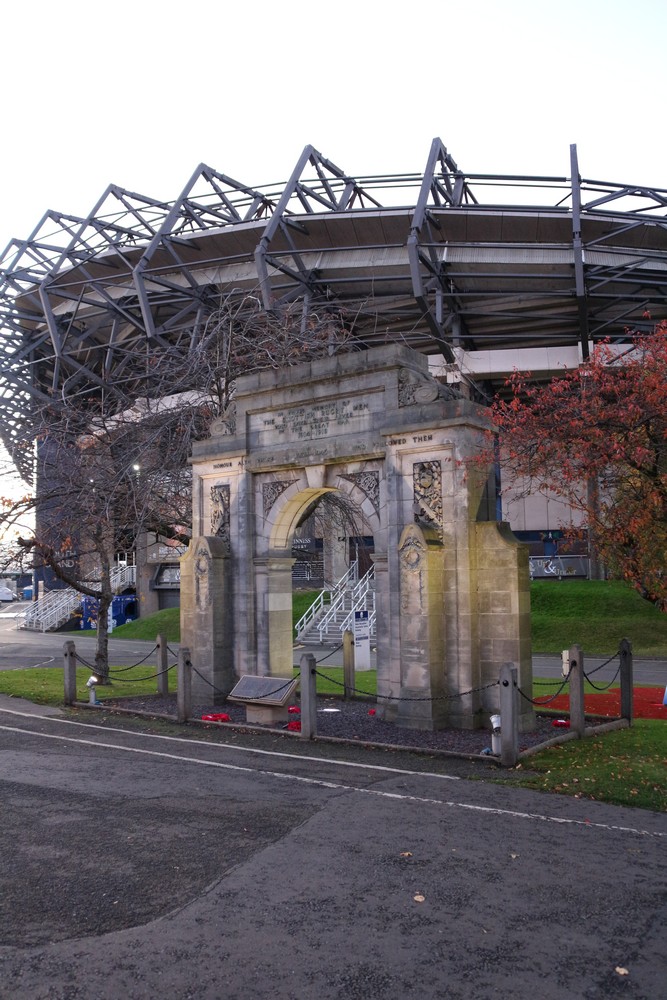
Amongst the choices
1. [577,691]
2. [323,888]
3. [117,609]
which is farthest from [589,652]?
[117,609]

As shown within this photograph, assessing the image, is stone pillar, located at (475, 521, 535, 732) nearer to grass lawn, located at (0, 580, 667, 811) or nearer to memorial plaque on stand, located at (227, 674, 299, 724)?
grass lawn, located at (0, 580, 667, 811)

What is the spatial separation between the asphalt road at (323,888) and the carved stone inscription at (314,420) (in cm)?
649

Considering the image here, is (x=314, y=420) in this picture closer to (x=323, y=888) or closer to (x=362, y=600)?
(x=323, y=888)

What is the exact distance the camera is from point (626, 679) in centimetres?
1326

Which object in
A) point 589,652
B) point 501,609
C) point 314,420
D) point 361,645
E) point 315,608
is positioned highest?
point 314,420

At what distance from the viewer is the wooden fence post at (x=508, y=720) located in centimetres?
1056

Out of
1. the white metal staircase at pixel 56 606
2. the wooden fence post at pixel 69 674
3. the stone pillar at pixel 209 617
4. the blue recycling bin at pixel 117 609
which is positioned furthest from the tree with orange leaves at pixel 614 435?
the white metal staircase at pixel 56 606

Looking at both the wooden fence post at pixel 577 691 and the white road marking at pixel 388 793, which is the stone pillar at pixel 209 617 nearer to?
the white road marking at pixel 388 793

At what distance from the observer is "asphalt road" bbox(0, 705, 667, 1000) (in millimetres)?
5090

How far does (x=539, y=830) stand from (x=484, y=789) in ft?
5.23

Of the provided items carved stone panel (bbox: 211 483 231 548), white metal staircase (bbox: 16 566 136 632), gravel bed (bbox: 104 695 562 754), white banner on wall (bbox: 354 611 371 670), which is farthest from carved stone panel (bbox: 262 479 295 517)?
white metal staircase (bbox: 16 566 136 632)

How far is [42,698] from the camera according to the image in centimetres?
1777

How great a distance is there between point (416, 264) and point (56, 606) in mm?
29615

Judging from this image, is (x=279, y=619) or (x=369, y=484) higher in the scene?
(x=369, y=484)
